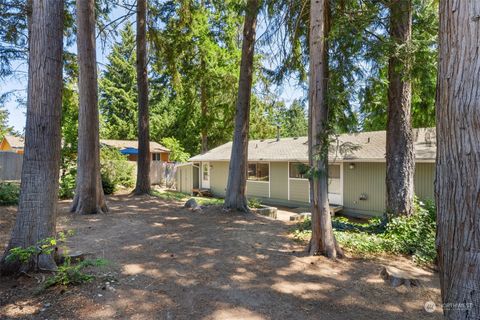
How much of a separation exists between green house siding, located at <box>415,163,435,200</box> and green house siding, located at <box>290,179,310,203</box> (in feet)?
15.1

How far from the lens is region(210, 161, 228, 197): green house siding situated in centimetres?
1833

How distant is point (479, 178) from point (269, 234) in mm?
5332

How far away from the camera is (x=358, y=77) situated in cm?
568

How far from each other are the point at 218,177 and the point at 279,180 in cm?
459

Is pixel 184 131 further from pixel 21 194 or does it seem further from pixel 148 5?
pixel 21 194

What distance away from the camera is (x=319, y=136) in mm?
5141

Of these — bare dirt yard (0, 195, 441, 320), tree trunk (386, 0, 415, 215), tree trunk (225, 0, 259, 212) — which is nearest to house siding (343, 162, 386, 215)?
tree trunk (386, 0, 415, 215)

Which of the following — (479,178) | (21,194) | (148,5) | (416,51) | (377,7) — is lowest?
(21,194)

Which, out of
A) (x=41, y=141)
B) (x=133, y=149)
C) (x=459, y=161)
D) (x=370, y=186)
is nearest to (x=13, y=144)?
(x=133, y=149)

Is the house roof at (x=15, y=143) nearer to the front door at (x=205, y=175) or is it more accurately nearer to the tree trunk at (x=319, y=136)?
the front door at (x=205, y=175)

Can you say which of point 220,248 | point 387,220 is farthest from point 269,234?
point 387,220

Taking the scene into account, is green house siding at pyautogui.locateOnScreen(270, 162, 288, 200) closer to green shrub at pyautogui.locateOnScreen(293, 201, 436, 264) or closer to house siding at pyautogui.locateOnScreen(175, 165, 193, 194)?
house siding at pyautogui.locateOnScreen(175, 165, 193, 194)

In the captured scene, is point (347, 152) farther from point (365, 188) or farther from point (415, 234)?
point (365, 188)

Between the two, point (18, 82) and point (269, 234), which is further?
point (18, 82)
